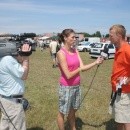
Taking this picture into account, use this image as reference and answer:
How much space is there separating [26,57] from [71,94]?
1387 mm

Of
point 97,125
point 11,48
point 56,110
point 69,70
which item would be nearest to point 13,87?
point 11,48

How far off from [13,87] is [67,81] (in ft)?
3.85

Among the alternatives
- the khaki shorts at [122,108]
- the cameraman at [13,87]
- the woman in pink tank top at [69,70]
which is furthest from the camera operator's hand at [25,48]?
the khaki shorts at [122,108]

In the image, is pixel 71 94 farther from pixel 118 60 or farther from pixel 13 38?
pixel 13 38

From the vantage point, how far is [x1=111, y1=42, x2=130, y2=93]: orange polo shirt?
15.2 ft

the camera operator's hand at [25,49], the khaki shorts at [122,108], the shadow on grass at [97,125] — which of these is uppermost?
the camera operator's hand at [25,49]

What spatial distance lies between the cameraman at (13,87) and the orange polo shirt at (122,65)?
1.35m

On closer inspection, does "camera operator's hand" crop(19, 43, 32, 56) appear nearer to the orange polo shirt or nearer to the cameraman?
the cameraman

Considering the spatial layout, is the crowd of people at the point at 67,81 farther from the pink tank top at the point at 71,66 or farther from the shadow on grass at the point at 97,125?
the shadow on grass at the point at 97,125

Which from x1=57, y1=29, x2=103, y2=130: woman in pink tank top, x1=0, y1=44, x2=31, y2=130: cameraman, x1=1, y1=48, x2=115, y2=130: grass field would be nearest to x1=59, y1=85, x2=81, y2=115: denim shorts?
x1=57, y1=29, x2=103, y2=130: woman in pink tank top

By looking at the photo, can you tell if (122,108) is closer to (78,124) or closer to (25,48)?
(25,48)

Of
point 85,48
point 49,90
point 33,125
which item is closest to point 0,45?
point 33,125

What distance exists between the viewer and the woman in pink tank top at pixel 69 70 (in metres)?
5.15

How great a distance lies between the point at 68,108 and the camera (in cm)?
545
